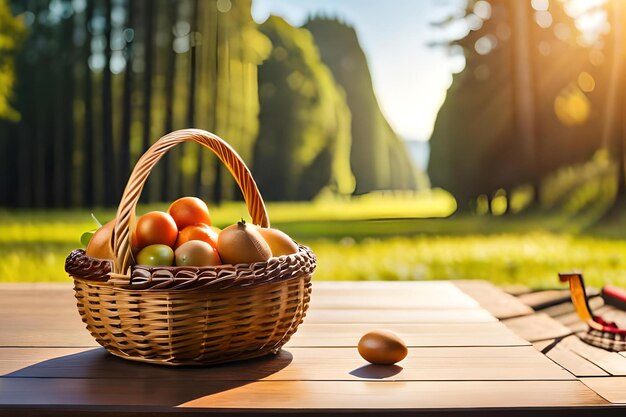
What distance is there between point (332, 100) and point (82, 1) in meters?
2.31

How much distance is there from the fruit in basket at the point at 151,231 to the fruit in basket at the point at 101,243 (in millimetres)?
50

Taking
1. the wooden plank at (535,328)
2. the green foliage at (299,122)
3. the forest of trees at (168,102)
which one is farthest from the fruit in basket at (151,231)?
the green foliage at (299,122)

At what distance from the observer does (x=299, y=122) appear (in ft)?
21.9

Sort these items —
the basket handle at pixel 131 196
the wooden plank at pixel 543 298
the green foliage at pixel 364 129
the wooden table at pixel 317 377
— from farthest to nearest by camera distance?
the green foliage at pixel 364 129, the wooden plank at pixel 543 298, the basket handle at pixel 131 196, the wooden table at pixel 317 377

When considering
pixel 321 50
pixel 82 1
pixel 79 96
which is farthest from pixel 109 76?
pixel 321 50

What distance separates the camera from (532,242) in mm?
5906

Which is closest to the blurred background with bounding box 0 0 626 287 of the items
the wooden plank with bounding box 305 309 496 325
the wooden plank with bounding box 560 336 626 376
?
the wooden plank with bounding box 560 336 626 376

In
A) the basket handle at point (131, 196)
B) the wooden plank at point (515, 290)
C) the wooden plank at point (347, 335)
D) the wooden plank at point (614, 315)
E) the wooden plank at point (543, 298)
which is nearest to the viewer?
the basket handle at point (131, 196)

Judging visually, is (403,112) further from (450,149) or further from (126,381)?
(126,381)

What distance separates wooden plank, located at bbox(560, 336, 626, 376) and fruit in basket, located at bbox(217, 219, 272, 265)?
3.50ft

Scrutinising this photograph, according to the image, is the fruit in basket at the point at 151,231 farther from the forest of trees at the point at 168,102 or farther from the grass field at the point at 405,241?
the forest of trees at the point at 168,102

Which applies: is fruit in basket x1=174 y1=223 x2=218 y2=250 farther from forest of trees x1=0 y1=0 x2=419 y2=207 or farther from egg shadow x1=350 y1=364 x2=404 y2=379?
forest of trees x1=0 y1=0 x2=419 y2=207

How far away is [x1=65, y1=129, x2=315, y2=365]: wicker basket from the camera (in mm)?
1337

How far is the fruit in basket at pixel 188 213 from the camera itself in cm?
155
